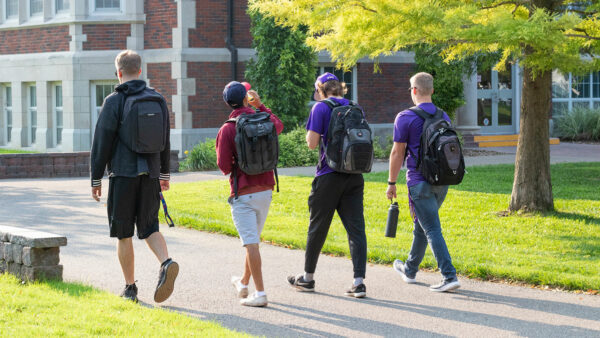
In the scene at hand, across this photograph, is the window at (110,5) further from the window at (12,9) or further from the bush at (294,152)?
the bush at (294,152)

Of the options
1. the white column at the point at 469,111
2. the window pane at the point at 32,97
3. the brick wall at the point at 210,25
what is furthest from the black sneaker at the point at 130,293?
the white column at the point at 469,111

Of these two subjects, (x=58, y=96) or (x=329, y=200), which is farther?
(x=58, y=96)

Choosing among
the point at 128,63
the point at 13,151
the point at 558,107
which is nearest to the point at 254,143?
the point at 128,63

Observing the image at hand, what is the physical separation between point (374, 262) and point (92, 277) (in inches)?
103

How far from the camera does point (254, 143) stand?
6297 millimetres

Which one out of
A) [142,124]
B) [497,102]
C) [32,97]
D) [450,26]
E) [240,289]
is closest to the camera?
[142,124]

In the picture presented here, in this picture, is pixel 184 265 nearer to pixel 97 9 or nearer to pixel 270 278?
pixel 270 278

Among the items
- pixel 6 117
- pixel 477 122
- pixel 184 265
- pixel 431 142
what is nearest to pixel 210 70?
pixel 6 117

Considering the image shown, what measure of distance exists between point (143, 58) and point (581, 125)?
13242mm

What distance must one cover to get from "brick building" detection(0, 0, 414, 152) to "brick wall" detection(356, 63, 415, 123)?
3 centimetres

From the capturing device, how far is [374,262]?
27.1 feet

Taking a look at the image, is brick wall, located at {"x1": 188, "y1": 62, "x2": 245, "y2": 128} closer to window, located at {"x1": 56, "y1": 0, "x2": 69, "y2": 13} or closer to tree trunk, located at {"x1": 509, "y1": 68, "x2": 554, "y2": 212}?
window, located at {"x1": 56, "y1": 0, "x2": 69, "y2": 13}

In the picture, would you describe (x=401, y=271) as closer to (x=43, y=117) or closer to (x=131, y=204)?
(x=131, y=204)

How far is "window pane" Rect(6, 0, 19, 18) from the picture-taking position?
914 inches
